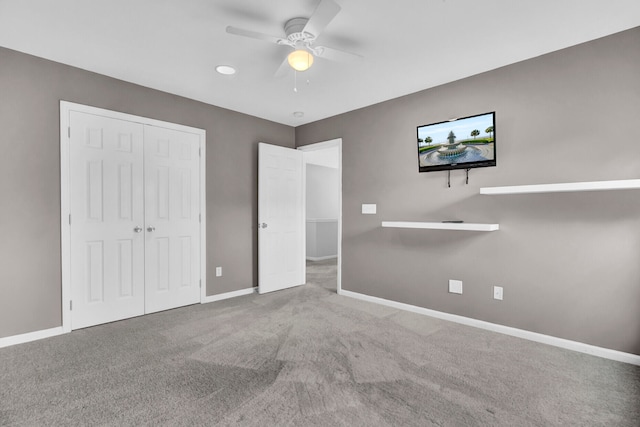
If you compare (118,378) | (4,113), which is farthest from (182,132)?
(118,378)

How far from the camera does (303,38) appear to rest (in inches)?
93.0

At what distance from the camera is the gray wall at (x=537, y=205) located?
8.18 ft

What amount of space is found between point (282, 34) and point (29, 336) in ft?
10.8

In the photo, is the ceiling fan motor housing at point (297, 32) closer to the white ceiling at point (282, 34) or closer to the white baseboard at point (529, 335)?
the white ceiling at point (282, 34)

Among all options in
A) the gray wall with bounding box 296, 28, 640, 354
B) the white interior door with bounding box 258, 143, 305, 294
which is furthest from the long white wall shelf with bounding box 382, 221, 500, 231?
the white interior door with bounding box 258, 143, 305, 294

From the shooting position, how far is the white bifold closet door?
3.12m

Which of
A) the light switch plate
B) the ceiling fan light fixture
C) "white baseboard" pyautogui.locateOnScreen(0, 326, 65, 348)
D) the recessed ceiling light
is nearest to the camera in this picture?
the ceiling fan light fixture

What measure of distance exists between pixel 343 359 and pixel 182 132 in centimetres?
304

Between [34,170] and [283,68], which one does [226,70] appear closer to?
[283,68]

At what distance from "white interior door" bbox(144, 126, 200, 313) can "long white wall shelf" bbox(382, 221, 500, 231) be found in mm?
2305

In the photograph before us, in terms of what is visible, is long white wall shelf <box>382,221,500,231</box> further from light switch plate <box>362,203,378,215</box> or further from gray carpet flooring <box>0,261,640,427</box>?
gray carpet flooring <box>0,261,640,427</box>

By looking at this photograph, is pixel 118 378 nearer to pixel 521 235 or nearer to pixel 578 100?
pixel 521 235

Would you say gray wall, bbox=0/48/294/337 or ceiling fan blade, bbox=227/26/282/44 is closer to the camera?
ceiling fan blade, bbox=227/26/282/44


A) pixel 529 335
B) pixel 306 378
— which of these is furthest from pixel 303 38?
pixel 529 335
